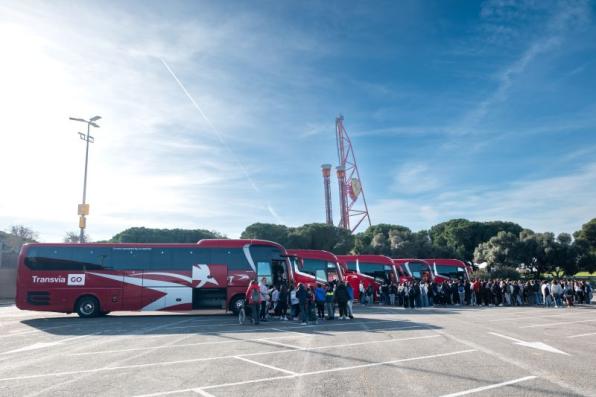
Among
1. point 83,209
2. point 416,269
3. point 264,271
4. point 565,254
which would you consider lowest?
point 264,271

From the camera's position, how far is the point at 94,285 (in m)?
18.8

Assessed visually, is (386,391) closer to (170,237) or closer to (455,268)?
(455,268)

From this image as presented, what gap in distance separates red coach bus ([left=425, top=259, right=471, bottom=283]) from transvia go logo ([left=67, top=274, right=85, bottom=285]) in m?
24.5

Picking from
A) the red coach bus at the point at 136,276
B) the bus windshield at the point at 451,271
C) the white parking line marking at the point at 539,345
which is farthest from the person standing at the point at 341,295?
the bus windshield at the point at 451,271

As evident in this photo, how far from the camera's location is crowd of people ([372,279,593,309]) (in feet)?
82.9

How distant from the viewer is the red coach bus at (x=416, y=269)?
108ft

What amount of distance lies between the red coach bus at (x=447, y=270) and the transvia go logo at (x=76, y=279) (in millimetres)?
24489

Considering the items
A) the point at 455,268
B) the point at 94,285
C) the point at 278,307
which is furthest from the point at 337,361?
the point at 455,268

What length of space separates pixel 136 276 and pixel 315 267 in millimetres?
10734

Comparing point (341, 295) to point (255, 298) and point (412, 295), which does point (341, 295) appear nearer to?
point (255, 298)

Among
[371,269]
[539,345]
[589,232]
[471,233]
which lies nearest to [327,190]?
[471,233]

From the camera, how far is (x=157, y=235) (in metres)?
64.3

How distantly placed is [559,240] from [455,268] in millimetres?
29273

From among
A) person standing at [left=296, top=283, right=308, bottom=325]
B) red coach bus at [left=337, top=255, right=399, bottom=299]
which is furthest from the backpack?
red coach bus at [left=337, top=255, right=399, bottom=299]
